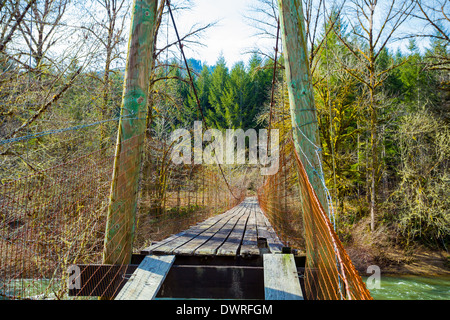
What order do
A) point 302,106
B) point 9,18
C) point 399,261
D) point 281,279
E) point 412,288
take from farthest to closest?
1. point 399,261
2. point 412,288
3. point 9,18
4. point 302,106
5. point 281,279

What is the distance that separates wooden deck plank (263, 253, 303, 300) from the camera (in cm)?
144

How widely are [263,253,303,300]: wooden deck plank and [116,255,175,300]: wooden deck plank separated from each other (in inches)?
23.6

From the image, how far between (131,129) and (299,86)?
112 cm

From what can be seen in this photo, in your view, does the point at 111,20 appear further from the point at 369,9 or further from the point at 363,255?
the point at 363,255

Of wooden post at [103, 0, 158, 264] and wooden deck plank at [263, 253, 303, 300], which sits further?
wooden post at [103, 0, 158, 264]

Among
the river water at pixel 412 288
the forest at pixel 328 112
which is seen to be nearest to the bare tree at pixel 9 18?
the forest at pixel 328 112

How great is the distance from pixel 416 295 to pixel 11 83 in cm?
1006

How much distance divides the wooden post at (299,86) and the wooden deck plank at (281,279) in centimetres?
43

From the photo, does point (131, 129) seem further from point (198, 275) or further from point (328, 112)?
point (328, 112)

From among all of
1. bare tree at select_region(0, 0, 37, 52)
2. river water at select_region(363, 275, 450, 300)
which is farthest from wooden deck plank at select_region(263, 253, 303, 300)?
river water at select_region(363, 275, 450, 300)

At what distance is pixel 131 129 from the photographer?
6.12ft

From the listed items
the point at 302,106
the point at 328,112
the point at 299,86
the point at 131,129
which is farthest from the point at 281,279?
the point at 328,112

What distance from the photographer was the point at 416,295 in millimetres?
7730

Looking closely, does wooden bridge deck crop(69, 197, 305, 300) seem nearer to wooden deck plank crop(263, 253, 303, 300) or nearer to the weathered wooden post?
wooden deck plank crop(263, 253, 303, 300)
